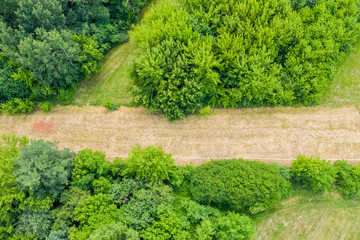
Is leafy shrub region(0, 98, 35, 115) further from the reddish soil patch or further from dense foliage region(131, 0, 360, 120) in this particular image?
dense foliage region(131, 0, 360, 120)

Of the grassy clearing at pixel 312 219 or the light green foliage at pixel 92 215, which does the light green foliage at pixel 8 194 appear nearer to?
the light green foliage at pixel 92 215

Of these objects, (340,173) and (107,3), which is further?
(107,3)

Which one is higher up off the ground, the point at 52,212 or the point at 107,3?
the point at 107,3

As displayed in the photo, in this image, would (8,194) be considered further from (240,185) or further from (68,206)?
(240,185)

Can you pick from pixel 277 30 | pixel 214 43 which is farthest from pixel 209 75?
pixel 277 30

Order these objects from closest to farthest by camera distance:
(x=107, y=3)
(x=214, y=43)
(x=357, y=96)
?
(x=214, y=43)
(x=357, y=96)
(x=107, y=3)

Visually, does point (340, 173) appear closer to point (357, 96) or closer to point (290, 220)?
point (290, 220)

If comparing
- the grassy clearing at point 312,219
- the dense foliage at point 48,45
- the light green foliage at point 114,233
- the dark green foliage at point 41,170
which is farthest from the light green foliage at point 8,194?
the grassy clearing at point 312,219
